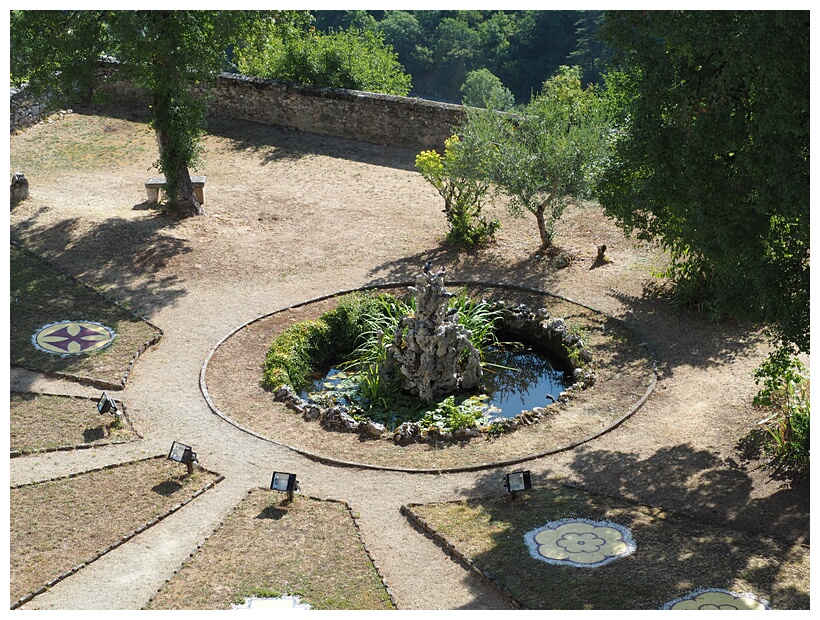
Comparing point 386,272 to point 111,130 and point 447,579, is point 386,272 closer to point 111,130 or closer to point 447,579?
point 447,579

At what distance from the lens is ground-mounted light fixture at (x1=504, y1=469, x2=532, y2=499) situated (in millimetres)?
10320

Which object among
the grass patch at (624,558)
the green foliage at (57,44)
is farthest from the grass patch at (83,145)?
the grass patch at (624,558)

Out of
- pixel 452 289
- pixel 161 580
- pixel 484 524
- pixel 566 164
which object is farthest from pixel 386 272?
pixel 161 580

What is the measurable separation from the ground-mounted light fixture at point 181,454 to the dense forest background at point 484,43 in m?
35.7

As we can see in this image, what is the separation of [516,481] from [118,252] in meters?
9.33

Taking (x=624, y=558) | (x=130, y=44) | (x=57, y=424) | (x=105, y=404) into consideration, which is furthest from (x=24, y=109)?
(x=624, y=558)

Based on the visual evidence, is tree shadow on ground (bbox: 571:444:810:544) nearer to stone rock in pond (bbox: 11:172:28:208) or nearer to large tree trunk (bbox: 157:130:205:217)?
large tree trunk (bbox: 157:130:205:217)

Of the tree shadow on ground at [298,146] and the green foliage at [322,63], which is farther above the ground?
the green foliage at [322,63]

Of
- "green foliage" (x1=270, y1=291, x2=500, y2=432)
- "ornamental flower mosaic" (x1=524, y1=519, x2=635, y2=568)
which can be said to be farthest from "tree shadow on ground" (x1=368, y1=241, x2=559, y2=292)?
"ornamental flower mosaic" (x1=524, y1=519, x2=635, y2=568)

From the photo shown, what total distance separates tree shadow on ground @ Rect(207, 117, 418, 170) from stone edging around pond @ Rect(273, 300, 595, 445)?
22.3 feet

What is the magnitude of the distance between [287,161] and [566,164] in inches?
287

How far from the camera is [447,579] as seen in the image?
920 centimetres

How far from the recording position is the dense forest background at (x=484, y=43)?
47.8m

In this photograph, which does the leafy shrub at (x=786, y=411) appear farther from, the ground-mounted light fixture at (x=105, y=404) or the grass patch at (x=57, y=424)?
the ground-mounted light fixture at (x=105, y=404)
